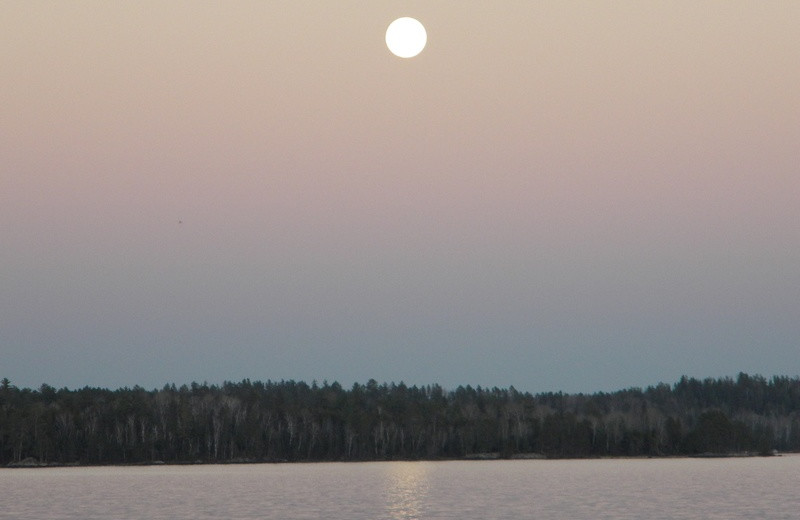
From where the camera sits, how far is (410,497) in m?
83.9

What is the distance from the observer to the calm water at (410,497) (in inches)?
2576

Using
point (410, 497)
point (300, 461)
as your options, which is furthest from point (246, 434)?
point (410, 497)

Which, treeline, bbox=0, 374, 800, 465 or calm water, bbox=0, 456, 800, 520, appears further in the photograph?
treeline, bbox=0, 374, 800, 465

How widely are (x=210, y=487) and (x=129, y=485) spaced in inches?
345

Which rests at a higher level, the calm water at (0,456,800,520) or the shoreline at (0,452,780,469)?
the shoreline at (0,452,780,469)

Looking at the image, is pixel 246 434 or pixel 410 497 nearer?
pixel 410 497

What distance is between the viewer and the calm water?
65.4 metres

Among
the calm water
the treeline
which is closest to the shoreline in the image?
the treeline

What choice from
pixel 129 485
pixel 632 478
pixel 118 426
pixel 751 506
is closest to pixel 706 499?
pixel 751 506

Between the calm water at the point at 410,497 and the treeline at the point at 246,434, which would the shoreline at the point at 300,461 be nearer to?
the treeline at the point at 246,434

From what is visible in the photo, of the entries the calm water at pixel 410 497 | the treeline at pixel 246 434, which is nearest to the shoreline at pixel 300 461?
the treeline at pixel 246 434

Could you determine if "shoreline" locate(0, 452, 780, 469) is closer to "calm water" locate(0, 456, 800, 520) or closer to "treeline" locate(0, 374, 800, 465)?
"treeline" locate(0, 374, 800, 465)

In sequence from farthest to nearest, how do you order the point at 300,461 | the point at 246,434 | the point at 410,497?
the point at 300,461, the point at 246,434, the point at 410,497

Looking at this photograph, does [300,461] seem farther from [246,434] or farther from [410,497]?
[410,497]
